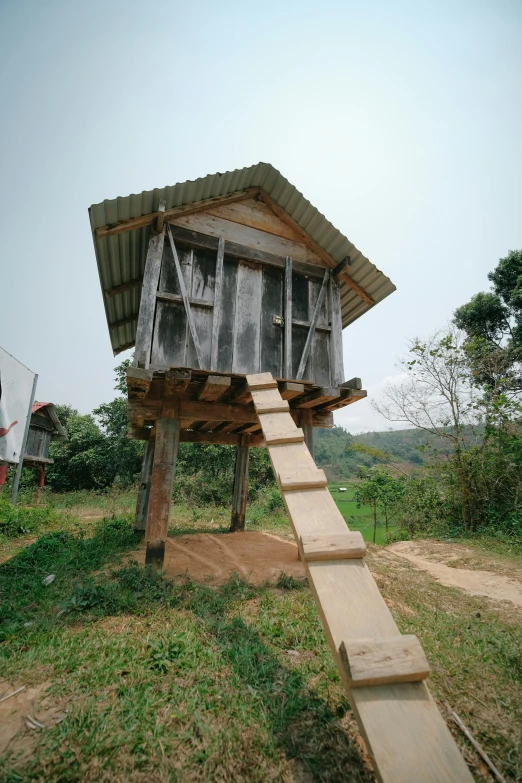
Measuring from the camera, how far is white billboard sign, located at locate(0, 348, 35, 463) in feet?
26.3

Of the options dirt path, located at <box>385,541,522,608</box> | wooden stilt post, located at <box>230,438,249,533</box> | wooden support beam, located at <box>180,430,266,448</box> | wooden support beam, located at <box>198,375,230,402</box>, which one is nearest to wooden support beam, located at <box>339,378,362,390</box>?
wooden support beam, located at <box>198,375,230,402</box>

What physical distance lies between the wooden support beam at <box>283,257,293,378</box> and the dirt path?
15.2 ft

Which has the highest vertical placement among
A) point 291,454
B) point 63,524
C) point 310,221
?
point 310,221

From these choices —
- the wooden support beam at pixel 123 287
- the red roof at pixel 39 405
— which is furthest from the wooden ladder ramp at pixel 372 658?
the red roof at pixel 39 405

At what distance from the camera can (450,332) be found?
12289mm

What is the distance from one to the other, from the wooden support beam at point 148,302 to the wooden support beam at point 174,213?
10.6 inches

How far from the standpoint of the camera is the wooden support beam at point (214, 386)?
497cm

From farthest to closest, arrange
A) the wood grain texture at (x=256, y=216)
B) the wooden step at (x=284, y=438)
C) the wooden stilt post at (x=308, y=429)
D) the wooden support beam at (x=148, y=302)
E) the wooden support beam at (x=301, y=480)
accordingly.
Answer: the wooden stilt post at (x=308, y=429) → the wood grain texture at (x=256, y=216) → the wooden support beam at (x=148, y=302) → the wooden step at (x=284, y=438) → the wooden support beam at (x=301, y=480)

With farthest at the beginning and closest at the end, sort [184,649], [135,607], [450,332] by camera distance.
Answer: [450,332], [135,607], [184,649]

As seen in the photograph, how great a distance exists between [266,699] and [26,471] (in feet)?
85.9

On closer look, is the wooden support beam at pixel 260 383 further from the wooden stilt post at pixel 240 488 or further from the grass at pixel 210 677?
the wooden stilt post at pixel 240 488

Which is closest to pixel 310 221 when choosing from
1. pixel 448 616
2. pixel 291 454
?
pixel 291 454

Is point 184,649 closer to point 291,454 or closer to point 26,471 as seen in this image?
point 291,454

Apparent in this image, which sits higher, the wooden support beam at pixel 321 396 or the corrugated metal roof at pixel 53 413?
the corrugated metal roof at pixel 53 413
